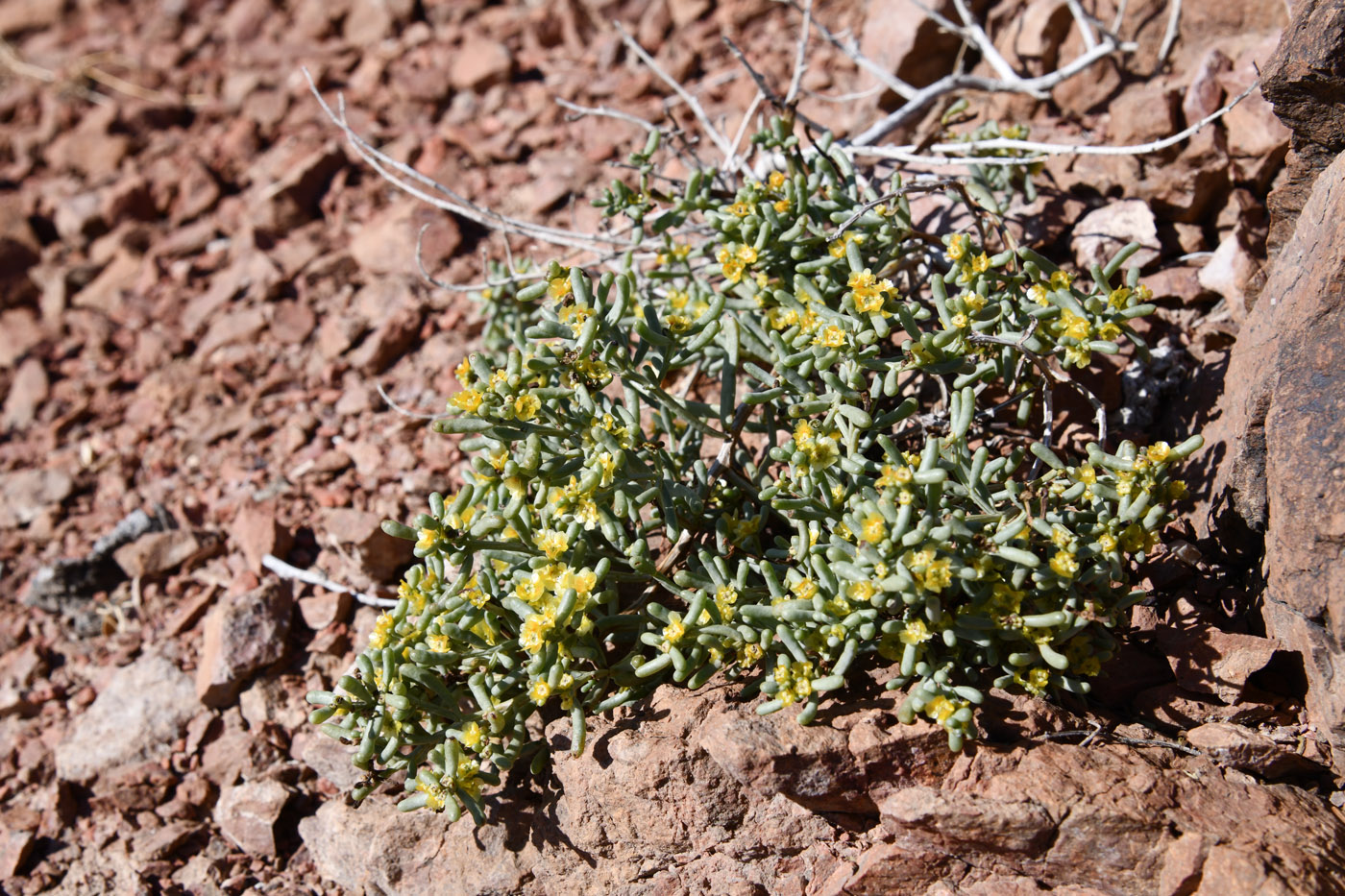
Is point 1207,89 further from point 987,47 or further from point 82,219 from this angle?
point 82,219

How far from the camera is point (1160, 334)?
3.26 m

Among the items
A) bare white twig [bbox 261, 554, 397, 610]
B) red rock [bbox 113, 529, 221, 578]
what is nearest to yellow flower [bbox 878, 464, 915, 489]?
bare white twig [bbox 261, 554, 397, 610]

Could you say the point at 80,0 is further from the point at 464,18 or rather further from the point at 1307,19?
the point at 1307,19

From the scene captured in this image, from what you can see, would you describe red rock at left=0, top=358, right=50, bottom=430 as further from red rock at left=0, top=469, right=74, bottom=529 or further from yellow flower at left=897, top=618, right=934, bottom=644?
yellow flower at left=897, top=618, right=934, bottom=644

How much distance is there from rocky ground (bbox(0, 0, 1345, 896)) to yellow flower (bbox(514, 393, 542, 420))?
2.89ft

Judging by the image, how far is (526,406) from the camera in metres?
2.56

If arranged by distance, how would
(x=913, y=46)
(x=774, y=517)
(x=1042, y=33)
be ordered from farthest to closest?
1. (x=913, y=46)
2. (x=1042, y=33)
3. (x=774, y=517)

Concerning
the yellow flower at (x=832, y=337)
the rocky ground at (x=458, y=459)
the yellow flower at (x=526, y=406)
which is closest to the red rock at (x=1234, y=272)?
the rocky ground at (x=458, y=459)

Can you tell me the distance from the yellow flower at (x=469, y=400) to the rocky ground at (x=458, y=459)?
3.10ft

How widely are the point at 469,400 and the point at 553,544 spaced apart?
433mm

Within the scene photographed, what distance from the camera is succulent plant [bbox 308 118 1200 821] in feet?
7.95

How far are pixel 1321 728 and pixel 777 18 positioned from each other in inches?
160

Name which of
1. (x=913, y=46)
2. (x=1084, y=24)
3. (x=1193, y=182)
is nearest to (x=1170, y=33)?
(x=1084, y=24)

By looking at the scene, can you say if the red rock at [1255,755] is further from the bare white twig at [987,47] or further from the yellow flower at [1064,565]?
the bare white twig at [987,47]
